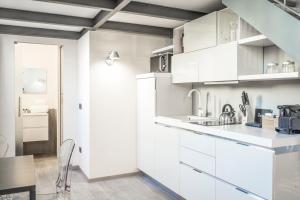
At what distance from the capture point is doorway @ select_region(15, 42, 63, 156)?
18.4ft

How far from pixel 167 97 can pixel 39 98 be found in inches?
134

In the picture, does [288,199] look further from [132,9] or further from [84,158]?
[84,158]

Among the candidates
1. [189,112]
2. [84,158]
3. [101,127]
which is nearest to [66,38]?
[101,127]

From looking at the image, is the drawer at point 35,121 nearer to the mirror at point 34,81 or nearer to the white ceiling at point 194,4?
the mirror at point 34,81

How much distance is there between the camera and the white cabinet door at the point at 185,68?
343 cm

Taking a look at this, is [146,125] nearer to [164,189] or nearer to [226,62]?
[164,189]

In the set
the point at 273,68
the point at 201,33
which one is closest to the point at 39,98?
the point at 201,33

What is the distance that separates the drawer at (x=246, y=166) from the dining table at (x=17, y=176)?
162 cm

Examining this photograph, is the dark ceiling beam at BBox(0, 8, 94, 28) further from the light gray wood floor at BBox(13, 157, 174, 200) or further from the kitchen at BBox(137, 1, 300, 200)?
the light gray wood floor at BBox(13, 157, 174, 200)

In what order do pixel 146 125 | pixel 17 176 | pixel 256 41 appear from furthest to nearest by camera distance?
pixel 146 125, pixel 256 41, pixel 17 176

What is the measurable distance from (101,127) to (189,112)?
1.33 metres

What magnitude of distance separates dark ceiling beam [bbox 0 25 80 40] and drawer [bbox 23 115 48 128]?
79.8 inches

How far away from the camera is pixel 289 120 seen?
2277mm

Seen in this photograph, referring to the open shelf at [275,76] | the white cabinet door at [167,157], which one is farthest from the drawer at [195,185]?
the open shelf at [275,76]
